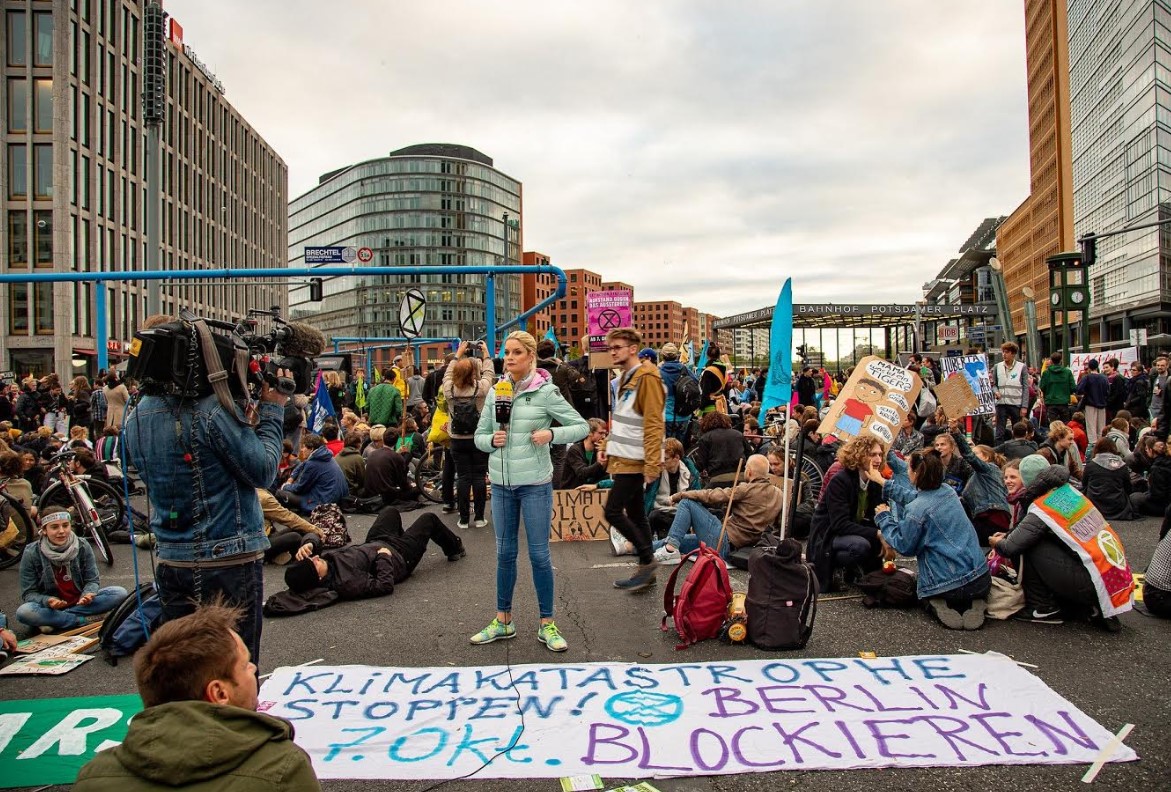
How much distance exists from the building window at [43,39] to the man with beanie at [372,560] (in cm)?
4947

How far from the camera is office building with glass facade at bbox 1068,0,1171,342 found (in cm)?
5344

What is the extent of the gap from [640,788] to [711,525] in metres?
4.13

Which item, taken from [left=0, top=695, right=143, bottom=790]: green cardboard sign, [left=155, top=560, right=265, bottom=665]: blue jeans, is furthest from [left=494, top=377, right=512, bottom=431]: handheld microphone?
[left=0, top=695, right=143, bottom=790]: green cardboard sign

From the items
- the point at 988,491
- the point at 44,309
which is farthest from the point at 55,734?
the point at 44,309

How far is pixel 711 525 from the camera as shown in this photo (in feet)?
24.1

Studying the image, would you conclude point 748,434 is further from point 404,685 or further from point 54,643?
point 54,643

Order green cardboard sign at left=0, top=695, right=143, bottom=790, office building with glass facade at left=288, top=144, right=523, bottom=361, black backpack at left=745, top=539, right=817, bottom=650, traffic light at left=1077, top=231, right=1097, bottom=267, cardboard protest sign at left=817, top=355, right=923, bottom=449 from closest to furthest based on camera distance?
green cardboard sign at left=0, top=695, right=143, bottom=790, black backpack at left=745, top=539, right=817, bottom=650, cardboard protest sign at left=817, top=355, right=923, bottom=449, traffic light at left=1077, top=231, right=1097, bottom=267, office building with glass facade at left=288, top=144, right=523, bottom=361

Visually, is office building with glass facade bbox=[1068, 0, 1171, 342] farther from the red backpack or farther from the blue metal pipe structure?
the red backpack

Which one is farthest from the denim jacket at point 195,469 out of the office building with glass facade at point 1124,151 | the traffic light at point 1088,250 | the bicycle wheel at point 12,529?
the office building with glass facade at point 1124,151

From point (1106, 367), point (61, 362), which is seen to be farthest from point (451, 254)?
point (1106, 367)

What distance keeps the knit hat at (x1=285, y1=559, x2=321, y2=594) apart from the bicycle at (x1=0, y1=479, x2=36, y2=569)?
3244 millimetres

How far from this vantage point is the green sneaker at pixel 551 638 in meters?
4.91

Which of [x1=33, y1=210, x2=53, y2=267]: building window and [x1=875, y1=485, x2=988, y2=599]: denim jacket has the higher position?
[x1=33, y1=210, x2=53, y2=267]: building window

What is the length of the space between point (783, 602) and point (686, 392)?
3.75 metres
